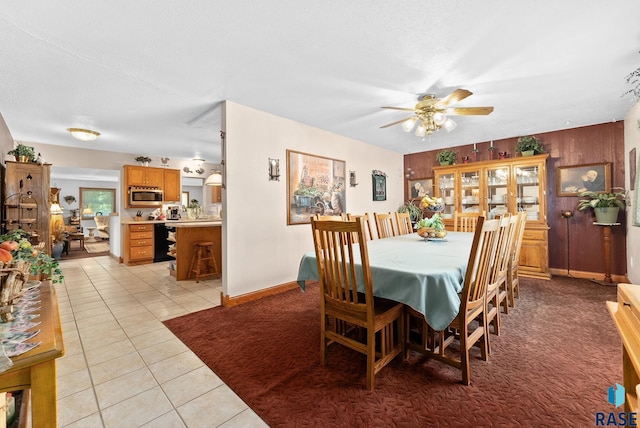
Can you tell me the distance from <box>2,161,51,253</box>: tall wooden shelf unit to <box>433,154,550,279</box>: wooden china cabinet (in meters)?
6.34

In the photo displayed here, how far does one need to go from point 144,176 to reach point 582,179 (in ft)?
26.4

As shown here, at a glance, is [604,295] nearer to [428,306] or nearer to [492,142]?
[492,142]

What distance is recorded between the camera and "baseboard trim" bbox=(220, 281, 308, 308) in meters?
3.14

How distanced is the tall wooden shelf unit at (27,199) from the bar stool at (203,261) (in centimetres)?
190

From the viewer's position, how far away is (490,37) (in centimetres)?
200

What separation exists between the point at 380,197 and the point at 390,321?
4.00m


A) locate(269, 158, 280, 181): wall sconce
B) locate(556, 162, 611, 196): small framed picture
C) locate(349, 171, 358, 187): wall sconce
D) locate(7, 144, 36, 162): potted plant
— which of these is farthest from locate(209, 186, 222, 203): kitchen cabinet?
locate(556, 162, 611, 196): small framed picture

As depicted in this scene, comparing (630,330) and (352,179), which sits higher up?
(352,179)

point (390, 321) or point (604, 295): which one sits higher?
point (390, 321)

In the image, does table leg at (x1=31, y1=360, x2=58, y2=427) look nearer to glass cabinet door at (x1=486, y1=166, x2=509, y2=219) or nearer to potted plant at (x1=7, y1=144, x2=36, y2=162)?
potted plant at (x1=7, y1=144, x2=36, y2=162)

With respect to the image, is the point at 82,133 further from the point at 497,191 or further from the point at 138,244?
the point at 497,191

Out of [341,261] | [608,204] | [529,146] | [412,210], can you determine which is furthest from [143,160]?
[608,204]

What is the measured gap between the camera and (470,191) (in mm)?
5059

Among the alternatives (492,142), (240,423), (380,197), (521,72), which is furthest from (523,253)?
(240,423)
